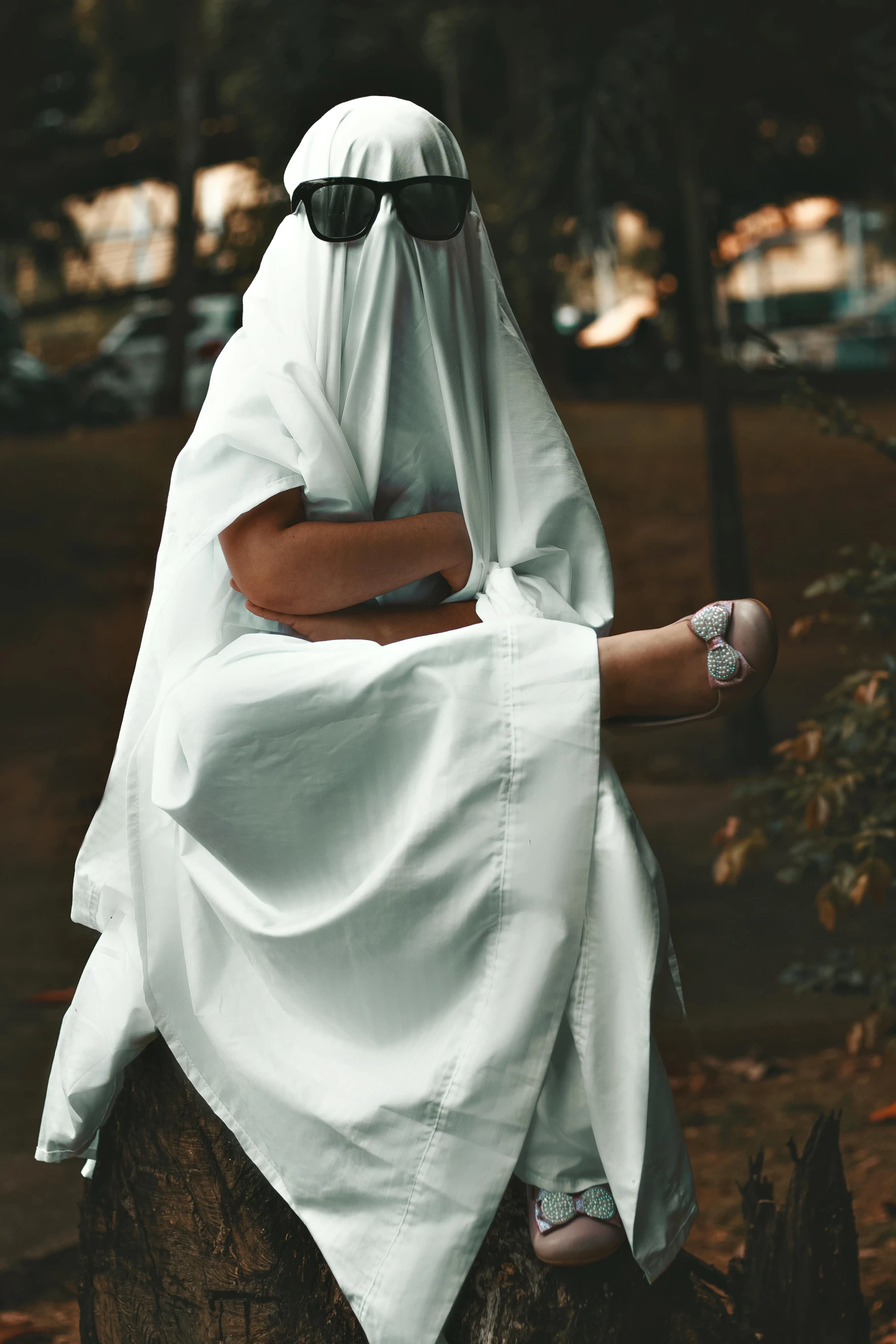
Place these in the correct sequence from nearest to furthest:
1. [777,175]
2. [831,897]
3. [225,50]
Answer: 1. [831,897]
2. [777,175]
3. [225,50]

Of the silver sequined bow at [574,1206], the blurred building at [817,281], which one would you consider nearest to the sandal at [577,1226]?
the silver sequined bow at [574,1206]

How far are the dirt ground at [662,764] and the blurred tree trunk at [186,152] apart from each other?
599 millimetres

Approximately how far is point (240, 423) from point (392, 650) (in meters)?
0.26

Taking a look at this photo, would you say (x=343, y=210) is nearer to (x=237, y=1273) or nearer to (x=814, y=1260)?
(x=237, y=1273)

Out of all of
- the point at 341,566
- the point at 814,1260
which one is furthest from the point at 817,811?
the point at 341,566

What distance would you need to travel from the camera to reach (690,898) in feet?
12.3

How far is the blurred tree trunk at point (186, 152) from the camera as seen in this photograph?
19.8 feet

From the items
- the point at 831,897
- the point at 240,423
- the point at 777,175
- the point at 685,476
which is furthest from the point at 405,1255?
the point at 685,476

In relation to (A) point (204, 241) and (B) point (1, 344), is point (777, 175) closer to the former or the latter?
(A) point (204, 241)

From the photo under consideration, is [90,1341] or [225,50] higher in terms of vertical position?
[225,50]

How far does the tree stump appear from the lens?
123 cm

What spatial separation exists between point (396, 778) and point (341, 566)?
205 millimetres

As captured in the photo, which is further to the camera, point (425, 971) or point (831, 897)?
point (831, 897)

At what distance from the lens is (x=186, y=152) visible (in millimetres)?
6098
